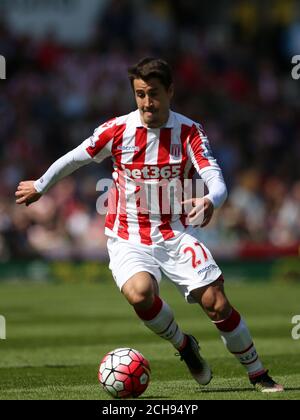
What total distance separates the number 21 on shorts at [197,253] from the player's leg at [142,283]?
0.28 m

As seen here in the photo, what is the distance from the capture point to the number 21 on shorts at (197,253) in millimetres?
8000

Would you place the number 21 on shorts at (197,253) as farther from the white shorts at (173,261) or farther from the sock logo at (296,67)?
the sock logo at (296,67)

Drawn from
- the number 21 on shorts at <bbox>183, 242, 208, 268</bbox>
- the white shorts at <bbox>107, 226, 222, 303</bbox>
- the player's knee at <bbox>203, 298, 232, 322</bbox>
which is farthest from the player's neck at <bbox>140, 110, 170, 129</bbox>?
the player's knee at <bbox>203, 298, 232, 322</bbox>

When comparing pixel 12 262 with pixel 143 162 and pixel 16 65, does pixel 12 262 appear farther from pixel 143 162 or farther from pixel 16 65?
pixel 143 162

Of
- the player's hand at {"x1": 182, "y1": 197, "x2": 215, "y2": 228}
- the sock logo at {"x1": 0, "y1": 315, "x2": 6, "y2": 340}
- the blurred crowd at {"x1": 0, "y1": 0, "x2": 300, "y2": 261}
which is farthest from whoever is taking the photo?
the blurred crowd at {"x1": 0, "y1": 0, "x2": 300, "y2": 261}

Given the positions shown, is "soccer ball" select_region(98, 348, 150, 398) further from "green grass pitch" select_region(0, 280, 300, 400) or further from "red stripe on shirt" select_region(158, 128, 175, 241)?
"red stripe on shirt" select_region(158, 128, 175, 241)

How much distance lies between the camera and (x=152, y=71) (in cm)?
791

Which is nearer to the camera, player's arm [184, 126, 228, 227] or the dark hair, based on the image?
player's arm [184, 126, 228, 227]

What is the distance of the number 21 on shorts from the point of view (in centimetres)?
800

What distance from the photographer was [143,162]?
8180mm

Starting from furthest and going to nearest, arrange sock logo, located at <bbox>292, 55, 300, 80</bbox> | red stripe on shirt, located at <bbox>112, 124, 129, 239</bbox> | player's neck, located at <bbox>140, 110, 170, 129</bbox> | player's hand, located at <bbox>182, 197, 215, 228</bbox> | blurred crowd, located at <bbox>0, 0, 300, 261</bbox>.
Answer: sock logo, located at <bbox>292, 55, 300, 80</bbox>, blurred crowd, located at <bbox>0, 0, 300, 261</bbox>, red stripe on shirt, located at <bbox>112, 124, 129, 239</bbox>, player's neck, located at <bbox>140, 110, 170, 129</bbox>, player's hand, located at <bbox>182, 197, 215, 228</bbox>

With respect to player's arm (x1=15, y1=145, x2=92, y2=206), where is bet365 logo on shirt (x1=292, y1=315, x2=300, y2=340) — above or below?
below

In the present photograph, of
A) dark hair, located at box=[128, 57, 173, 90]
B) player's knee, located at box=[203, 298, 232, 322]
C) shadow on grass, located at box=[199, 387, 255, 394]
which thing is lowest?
shadow on grass, located at box=[199, 387, 255, 394]
